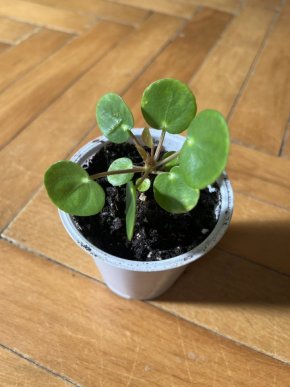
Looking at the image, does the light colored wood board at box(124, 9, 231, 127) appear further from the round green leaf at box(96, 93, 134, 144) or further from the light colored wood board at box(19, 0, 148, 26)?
the round green leaf at box(96, 93, 134, 144)

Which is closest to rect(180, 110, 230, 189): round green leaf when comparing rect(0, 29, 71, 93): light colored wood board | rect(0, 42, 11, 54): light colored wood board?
rect(0, 29, 71, 93): light colored wood board

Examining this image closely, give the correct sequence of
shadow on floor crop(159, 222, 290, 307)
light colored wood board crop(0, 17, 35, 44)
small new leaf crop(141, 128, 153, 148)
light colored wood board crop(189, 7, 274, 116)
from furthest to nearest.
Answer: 1. light colored wood board crop(0, 17, 35, 44)
2. light colored wood board crop(189, 7, 274, 116)
3. shadow on floor crop(159, 222, 290, 307)
4. small new leaf crop(141, 128, 153, 148)

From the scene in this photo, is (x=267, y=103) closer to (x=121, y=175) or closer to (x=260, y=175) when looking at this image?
(x=260, y=175)

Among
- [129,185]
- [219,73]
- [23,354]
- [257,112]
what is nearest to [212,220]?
[129,185]

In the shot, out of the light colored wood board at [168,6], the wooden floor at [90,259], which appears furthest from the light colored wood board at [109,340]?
the light colored wood board at [168,6]

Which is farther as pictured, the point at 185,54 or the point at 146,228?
the point at 185,54

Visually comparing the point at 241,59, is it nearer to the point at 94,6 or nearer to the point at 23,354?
the point at 94,6

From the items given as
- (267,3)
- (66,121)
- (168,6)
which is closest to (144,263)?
(66,121)

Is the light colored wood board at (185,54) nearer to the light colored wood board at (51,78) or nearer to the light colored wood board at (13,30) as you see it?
→ the light colored wood board at (51,78)
